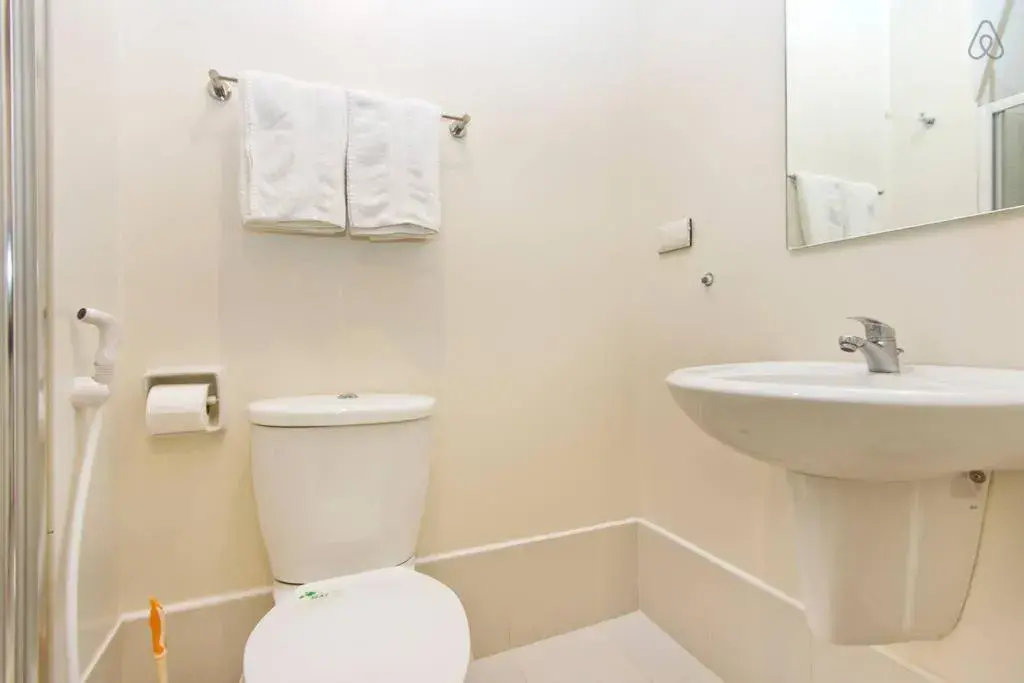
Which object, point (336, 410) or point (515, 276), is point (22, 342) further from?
point (515, 276)

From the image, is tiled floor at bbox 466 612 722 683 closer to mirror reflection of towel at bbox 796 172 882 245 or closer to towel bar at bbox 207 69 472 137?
mirror reflection of towel at bbox 796 172 882 245

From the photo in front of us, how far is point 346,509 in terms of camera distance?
1.06m

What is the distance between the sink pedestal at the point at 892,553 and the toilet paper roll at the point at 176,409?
46.3 inches

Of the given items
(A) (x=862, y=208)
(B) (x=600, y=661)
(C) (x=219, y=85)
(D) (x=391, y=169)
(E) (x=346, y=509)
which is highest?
(C) (x=219, y=85)

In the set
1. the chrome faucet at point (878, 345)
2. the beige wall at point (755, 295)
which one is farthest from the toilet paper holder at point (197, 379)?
the chrome faucet at point (878, 345)

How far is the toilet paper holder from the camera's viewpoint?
1100 mm

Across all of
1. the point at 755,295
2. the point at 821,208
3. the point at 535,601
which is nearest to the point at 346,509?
the point at 535,601

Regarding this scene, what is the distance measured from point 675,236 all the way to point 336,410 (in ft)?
3.22

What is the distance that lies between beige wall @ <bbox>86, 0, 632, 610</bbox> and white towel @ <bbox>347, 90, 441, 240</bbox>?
128 millimetres

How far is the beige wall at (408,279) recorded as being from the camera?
111 cm

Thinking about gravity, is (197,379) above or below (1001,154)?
below

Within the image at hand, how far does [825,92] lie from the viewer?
1.06 m

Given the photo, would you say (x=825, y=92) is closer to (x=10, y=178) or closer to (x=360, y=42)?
(x=360, y=42)

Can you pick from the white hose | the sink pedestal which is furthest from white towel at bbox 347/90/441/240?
the sink pedestal
